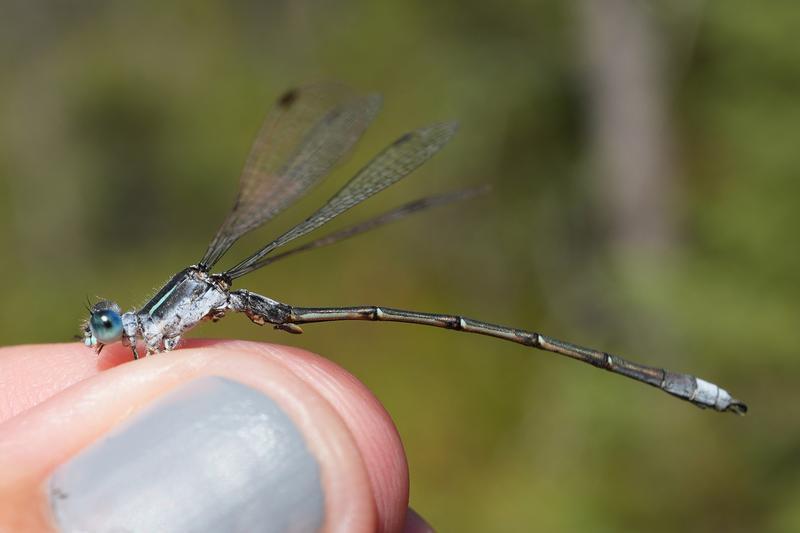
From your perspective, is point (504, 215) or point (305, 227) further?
point (504, 215)

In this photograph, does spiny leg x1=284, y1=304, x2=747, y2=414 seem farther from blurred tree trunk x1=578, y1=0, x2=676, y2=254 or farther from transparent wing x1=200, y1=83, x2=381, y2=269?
blurred tree trunk x1=578, y1=0, x2=676, y2=254

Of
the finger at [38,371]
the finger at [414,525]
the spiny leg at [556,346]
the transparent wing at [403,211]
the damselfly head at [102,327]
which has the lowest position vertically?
the finger at [414,525]

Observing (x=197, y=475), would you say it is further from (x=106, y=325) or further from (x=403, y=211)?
(x=403, y=211)

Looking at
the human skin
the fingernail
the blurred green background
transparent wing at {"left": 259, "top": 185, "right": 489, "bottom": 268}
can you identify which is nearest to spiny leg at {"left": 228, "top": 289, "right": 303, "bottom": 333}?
transparent wing at {"left": 259, "top": 185, "right": 489, "bottom": 268}

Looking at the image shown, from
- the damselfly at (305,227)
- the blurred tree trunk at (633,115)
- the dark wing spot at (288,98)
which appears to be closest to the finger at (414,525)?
the damselfly at (305,227)

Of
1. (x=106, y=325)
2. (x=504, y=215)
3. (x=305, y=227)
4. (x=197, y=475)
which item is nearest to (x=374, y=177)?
(x=305, y=227)

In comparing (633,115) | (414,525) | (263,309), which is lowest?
(414,525)

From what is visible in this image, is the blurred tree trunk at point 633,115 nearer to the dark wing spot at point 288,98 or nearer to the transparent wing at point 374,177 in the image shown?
the transparent wing at point 374,177
